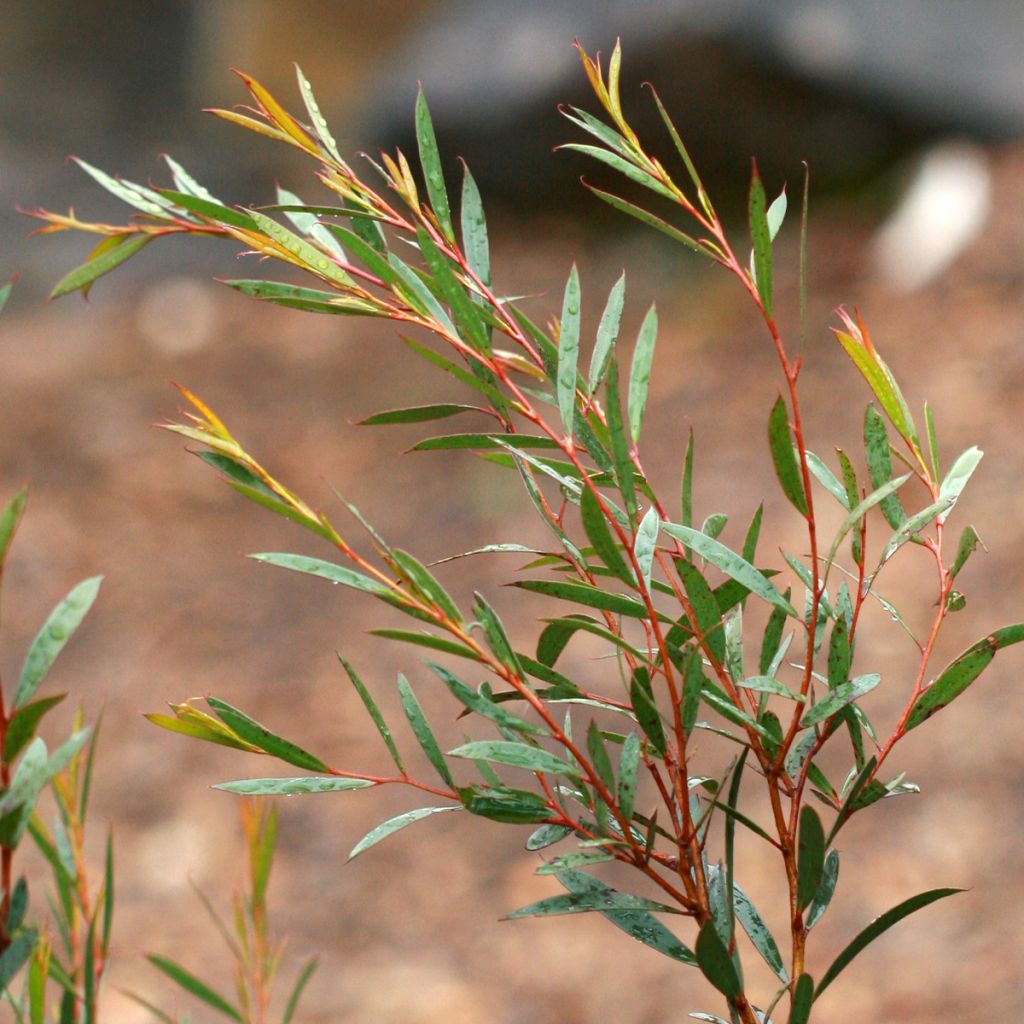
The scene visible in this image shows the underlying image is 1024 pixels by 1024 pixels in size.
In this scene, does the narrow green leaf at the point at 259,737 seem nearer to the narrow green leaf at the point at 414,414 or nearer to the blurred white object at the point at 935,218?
the narrow green leaf at the point at 414,414

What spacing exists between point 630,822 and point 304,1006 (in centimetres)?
188

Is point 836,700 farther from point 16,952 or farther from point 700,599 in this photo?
point 16,952

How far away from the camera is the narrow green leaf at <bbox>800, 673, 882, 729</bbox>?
35 centimetres

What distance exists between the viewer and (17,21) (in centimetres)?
616

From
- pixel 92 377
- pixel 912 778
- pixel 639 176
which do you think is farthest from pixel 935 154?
pixel 639 176

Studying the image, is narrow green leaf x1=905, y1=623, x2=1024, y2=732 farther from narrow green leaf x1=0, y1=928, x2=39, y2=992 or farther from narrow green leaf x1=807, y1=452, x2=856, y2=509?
narrow green leaf x1=0, y1=928, x2=39, y2=992

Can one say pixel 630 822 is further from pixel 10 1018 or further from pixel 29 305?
pixel 29 305

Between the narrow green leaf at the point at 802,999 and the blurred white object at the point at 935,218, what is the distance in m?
3.41

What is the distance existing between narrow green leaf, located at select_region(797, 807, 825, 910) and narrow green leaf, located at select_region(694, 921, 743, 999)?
0.04 m

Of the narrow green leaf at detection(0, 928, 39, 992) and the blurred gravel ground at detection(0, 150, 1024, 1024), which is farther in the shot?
the blurred gravel ground at detection(0, 150, 1024, 1024)

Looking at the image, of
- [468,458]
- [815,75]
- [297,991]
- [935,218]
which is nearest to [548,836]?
[297,991]

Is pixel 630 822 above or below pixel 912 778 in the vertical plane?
below

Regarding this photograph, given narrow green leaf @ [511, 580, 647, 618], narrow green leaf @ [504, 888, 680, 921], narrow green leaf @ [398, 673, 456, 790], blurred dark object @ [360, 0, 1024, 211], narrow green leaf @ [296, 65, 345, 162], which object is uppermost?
blurred dark object @ [360, 0, 1024, 211]

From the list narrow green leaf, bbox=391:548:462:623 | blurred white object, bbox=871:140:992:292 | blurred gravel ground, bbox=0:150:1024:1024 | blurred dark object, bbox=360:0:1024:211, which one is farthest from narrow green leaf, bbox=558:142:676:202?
blurred dark object, bbox=360:0:1024:211
